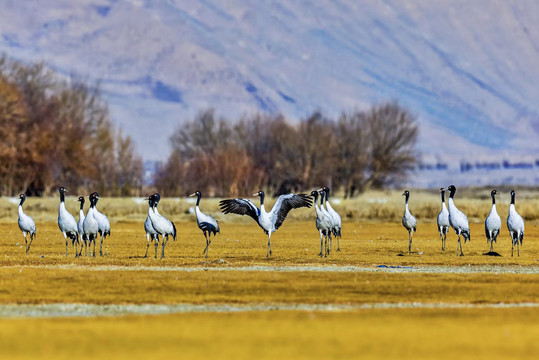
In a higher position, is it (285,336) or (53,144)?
(53,144)

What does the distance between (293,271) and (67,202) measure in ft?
146

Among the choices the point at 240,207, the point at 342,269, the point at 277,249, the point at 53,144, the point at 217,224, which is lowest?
the point at 342,269

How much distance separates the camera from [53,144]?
93312 mm

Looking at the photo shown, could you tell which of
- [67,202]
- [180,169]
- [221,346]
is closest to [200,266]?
[221,346]

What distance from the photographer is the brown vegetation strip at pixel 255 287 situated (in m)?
21.6

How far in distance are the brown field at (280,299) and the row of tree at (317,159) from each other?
5734cm

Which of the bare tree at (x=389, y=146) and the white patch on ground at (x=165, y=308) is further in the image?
the bare tree at (x=389, y=146)

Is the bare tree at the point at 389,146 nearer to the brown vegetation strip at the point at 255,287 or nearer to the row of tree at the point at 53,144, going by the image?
the row of tree at the point at 53,144

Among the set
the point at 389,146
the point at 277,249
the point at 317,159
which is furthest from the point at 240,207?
the point at 389,146

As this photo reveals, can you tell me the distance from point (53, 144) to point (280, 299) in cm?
7402

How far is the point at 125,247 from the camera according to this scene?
36.9m

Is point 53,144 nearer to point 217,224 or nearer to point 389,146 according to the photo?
point 389,146

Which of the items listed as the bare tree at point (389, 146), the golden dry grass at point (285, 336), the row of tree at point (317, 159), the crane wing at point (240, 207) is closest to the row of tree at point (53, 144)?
the row of tree at point (317, 159)

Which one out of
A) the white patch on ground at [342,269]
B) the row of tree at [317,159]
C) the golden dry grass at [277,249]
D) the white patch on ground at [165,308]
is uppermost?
the row of tree at [317,159]
